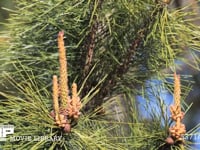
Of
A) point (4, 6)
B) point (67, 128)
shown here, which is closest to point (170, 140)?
point (67, 128)

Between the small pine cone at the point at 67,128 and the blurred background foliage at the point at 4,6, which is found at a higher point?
the blurred background foliage at the point at 4,6

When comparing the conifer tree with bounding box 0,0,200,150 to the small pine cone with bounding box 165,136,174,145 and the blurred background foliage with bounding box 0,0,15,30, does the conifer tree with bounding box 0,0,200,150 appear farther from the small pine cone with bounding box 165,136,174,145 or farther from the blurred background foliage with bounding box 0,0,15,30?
the blurred background foliage with bounding box 0,0,15,30

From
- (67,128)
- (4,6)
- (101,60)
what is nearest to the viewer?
(67,128)

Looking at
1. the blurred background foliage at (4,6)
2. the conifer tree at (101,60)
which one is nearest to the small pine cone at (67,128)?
the conifer tree at (101,60)

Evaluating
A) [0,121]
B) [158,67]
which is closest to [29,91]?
[0,121]

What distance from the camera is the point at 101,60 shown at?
2.20 feet

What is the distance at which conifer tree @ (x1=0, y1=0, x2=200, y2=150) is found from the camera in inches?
23.8

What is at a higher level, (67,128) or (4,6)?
(4,6)

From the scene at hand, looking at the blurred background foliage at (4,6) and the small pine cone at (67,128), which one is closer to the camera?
the small pine cone at (67,128)

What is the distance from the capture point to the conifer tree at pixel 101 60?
0.60 metres

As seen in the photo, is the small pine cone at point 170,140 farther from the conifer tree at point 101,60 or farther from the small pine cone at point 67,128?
the small pine cone at point 67,128

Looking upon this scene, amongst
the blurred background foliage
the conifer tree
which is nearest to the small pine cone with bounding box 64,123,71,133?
the conifer tree

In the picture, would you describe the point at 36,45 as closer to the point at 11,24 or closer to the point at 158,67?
the point at 11,24

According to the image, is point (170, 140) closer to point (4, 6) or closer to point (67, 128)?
point (67, 128)
